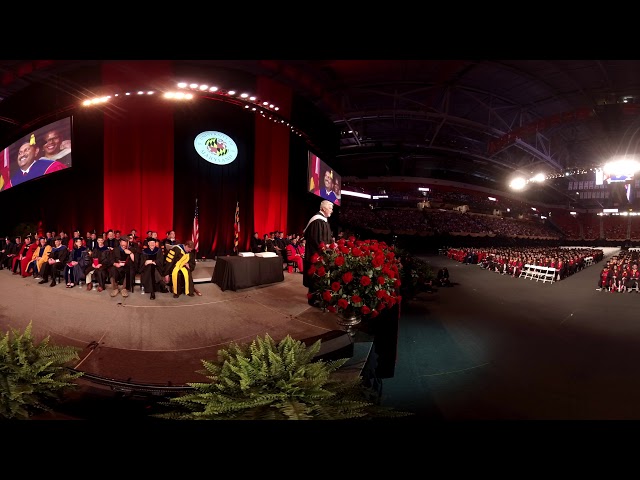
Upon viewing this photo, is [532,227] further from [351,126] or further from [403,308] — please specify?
[351,126]

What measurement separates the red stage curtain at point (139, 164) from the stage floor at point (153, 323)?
453cm

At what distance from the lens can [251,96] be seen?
5.91m

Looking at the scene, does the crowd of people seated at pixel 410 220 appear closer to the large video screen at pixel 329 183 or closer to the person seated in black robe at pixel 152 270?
the large video screen at pixel 329 183

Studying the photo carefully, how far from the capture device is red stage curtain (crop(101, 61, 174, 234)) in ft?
25.7

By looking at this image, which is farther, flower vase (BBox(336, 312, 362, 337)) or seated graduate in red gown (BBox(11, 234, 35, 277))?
seated graduate in red gown (BBox(11, 234, 35, 277))

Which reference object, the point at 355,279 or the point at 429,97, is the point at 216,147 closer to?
Answer: the point at 429,97

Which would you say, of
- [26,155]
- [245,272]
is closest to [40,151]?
[26,155]

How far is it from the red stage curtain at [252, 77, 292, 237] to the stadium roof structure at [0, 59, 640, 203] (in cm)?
300

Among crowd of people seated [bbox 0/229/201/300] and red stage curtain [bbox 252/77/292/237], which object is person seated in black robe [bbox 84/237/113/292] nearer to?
crowd of people seated [bbox 0/229/201/300]

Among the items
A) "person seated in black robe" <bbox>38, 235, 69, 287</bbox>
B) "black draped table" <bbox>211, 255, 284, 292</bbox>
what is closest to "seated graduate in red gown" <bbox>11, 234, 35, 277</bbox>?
"person seated in black robe" <bbox>38, 235, 69, 287</bbox>

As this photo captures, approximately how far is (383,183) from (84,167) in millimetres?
9107

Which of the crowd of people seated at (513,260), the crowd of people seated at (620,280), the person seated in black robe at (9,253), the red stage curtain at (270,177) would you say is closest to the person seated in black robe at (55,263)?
the person seated in black robe at (9,253)

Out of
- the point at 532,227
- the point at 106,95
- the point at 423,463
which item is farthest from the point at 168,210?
the point at 532,227

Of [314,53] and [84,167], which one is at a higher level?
[84,167]
